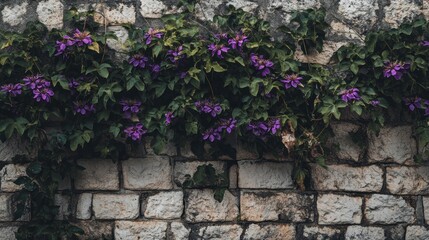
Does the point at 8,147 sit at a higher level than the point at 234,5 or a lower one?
lower

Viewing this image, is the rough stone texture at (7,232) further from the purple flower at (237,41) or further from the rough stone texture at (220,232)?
the purple flower at (237,41)

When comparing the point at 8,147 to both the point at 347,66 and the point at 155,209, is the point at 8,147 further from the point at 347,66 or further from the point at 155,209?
the point at 347,66

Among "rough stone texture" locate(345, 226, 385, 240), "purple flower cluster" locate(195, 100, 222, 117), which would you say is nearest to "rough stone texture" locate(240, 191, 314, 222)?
"rough stone texture" locate(345, 226, 385, 240)

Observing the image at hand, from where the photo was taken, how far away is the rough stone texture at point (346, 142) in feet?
13.6

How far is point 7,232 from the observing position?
4.11 meters

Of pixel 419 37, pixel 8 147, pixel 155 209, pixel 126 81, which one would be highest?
pixel 419 37

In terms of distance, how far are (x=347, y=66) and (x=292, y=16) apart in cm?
45

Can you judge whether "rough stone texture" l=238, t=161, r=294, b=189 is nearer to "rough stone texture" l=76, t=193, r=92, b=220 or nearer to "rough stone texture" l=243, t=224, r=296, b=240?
"rough stone texture" l=243, t=224, r=296, b=240

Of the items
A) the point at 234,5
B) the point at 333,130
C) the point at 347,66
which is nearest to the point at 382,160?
the point at 333,130

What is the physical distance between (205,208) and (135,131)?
0.64 metres

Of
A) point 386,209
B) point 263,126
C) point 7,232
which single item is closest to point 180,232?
point 263,126

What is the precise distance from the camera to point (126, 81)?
13.0 ft

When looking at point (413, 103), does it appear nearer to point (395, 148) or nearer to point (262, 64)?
point (395, 148)

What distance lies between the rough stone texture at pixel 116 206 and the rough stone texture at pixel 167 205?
11cm
